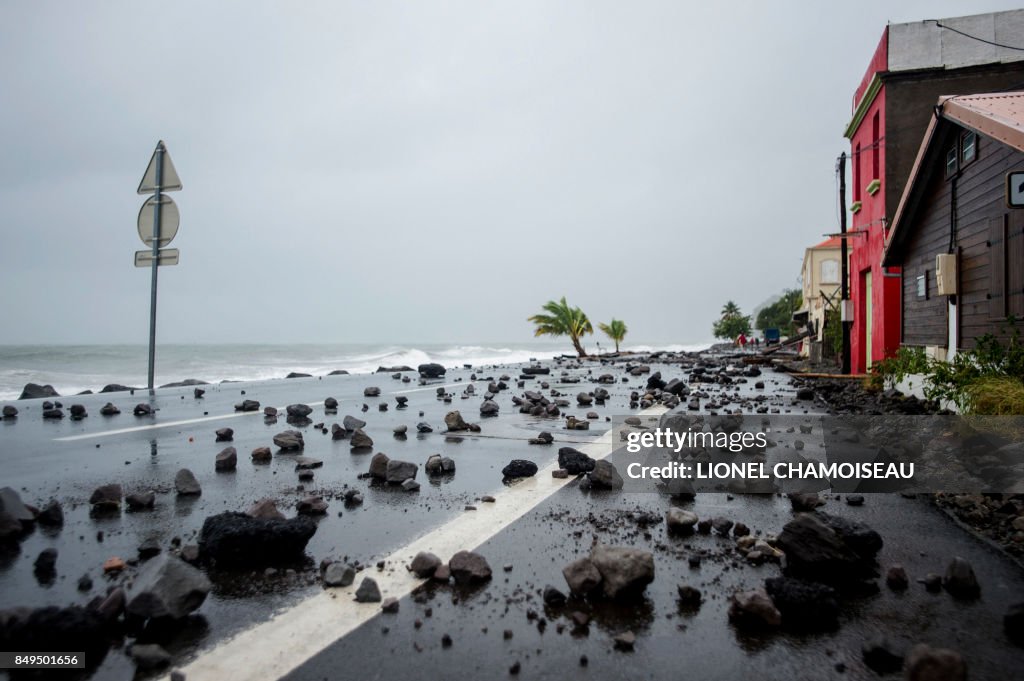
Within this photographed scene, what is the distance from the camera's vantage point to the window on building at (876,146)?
53.0 feet

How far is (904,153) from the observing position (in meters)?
15.3

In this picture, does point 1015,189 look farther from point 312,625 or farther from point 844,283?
point 844,283

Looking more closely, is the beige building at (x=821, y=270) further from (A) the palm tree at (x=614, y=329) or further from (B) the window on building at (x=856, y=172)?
(B) the window on building at (x=856, y=172)

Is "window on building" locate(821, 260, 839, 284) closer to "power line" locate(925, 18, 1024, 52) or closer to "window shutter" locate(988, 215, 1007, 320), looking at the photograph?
"power line" locate(925, 18, 1024, 52)

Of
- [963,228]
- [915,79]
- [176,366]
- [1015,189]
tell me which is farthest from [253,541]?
[176,366]

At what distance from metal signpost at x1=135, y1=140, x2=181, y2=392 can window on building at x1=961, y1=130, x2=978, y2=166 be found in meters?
14.1

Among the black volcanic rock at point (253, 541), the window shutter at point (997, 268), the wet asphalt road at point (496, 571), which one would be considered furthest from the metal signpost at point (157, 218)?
the window shutter at point (997, 268)

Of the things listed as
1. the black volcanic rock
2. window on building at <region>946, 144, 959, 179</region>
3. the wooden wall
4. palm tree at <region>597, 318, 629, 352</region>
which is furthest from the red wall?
palm tree at <region>597, 318, 629, 352</region>

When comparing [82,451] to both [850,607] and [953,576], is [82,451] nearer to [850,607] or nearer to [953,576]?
[850,607]

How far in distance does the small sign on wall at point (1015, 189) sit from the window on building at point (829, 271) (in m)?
49.3

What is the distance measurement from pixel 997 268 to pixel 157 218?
563 inches

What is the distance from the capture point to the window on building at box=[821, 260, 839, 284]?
48.7m

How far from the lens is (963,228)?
10.2 meters

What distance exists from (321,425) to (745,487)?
5.40 metres
